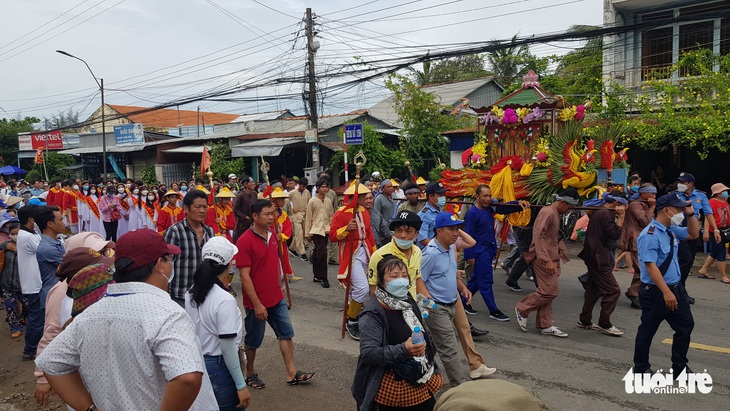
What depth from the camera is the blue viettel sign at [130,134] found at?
2942 centimetres

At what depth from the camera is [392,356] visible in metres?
3.24

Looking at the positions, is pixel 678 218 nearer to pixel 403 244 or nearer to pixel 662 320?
pixel 662 320

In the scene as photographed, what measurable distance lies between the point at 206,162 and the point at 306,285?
2.85 meters

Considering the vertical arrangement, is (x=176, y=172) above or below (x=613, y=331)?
above

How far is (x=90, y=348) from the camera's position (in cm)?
241

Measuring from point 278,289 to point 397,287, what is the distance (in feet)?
6.96

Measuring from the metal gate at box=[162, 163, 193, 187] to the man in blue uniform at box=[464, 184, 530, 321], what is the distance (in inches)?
848

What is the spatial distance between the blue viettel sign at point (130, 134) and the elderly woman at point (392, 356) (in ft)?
94.2

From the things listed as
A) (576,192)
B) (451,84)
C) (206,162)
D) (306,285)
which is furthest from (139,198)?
(451,84)

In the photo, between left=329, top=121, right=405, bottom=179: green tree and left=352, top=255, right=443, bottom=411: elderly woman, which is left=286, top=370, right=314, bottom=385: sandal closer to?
left=352, top=255, right=443, bottom=411: elderly woman

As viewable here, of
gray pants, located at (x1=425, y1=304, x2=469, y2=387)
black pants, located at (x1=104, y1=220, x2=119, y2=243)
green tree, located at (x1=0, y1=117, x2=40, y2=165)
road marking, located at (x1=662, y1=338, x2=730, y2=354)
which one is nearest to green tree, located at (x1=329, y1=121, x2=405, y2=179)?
black pants, located at (x1=104, y1=220, x2=119, y2=243)

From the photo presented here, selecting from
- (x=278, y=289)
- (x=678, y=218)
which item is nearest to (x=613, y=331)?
(x=678, y=218)

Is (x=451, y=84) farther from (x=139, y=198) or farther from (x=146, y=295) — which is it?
(x=146, y=295)

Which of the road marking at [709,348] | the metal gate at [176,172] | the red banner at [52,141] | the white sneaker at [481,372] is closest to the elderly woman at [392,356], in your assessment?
the white sneaker at [481,372]
